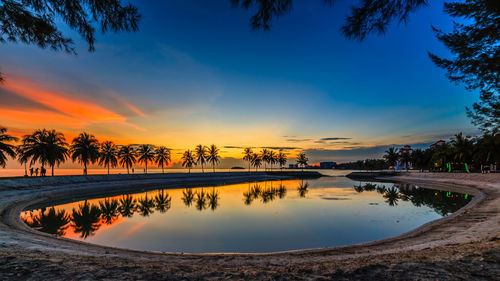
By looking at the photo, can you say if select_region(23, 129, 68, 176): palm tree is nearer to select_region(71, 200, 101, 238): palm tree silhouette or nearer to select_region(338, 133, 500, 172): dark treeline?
select_region(71, 200, 101, 238): palm tree silhouette

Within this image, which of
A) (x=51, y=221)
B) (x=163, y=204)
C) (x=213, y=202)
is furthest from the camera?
(x=213, y=202)

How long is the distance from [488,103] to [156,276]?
25237 mm

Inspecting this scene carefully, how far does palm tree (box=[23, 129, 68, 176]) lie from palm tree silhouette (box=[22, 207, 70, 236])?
25.7 m

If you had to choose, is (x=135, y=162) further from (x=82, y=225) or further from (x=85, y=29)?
(x=85, y=29)

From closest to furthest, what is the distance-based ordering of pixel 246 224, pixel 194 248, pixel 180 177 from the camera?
pixel 194 248 < pixel 246 224 < pixel 180 177

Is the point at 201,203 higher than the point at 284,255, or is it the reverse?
the point at 284,255

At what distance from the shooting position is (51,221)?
16703 millimetres

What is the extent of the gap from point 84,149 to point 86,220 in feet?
137

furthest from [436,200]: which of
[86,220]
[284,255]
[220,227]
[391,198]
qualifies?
[86,220]

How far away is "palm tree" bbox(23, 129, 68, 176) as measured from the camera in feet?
126

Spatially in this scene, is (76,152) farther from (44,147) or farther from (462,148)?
(462,148)

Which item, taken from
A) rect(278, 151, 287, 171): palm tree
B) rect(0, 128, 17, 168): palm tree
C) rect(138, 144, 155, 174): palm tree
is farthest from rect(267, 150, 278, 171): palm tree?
rect(0, 128, 17, 168): palm tree

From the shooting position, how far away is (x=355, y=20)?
7258mm

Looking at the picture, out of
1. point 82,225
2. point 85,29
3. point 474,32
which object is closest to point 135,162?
point 82,225
